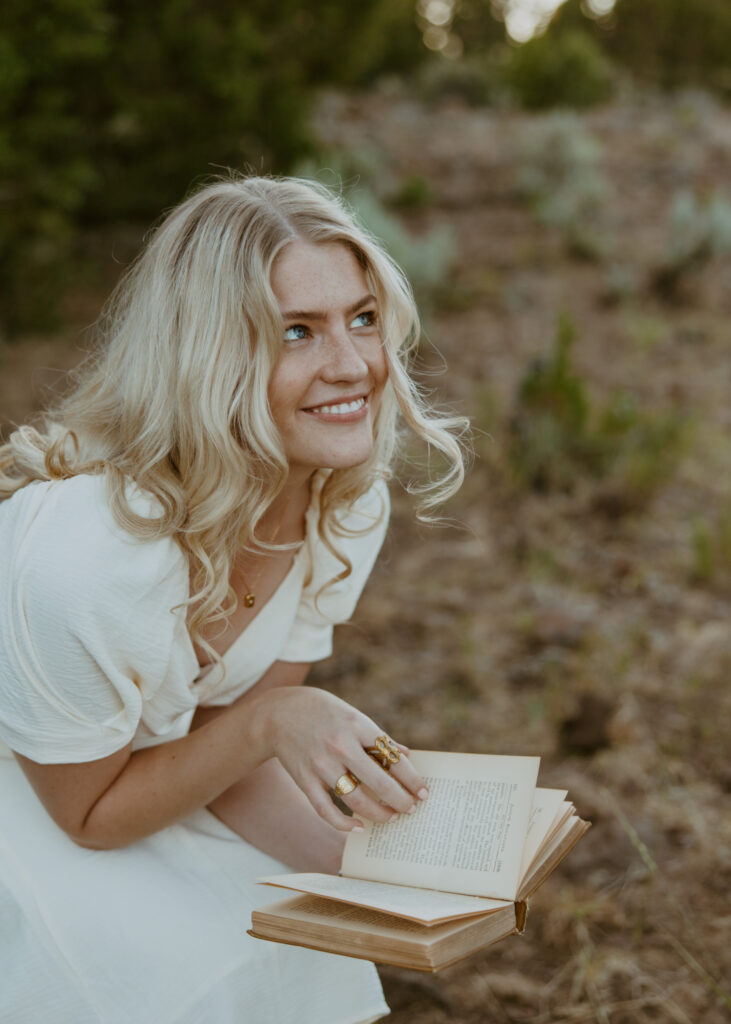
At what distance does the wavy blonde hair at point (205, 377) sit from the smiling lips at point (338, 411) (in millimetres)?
88

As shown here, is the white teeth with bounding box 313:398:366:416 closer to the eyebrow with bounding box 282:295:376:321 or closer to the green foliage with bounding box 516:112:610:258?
the eyebrow with bounding box 282:295:376:321

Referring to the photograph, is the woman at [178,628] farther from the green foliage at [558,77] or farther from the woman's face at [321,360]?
the green foliage at [558,77]

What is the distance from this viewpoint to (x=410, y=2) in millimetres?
13156

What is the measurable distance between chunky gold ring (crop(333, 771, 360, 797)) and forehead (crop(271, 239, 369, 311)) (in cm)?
69

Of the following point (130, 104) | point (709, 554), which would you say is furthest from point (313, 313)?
point (130, 104)

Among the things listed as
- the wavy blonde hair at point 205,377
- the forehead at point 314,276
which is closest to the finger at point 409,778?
the wavy blonde hair at point 205,377

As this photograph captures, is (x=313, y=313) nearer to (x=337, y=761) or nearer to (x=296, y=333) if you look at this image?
(x=296, y=333)

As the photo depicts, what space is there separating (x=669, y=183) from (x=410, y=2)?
245 inches

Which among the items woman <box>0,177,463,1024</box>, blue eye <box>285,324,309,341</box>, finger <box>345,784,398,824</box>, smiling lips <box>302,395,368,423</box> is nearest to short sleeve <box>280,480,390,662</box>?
woman <box>0,177,463,1024</box>

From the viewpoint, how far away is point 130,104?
6254mm

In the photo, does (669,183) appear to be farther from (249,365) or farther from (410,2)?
(249,365)

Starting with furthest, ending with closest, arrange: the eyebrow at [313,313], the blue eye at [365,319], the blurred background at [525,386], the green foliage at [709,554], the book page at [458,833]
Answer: the green foliage at [709,554], the blurred background at [525,386], the blue eye at [365,319], the eyebrow at [313,313], the book page at [458,833]

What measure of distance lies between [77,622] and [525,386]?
3421 mm

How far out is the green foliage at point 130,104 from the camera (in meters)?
5.33
